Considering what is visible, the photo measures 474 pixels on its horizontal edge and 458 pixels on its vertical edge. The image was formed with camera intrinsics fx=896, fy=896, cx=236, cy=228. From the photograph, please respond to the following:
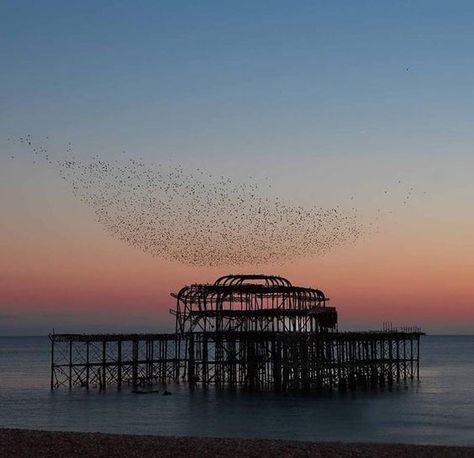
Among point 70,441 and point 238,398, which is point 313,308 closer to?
point 238,398

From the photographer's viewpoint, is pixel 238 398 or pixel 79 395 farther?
pixel 79 395

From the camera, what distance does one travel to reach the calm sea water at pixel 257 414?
46.3 meters

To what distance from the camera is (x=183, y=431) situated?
153 feet

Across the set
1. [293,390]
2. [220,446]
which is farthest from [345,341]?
[220,446]

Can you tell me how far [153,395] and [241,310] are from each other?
985 centimetres

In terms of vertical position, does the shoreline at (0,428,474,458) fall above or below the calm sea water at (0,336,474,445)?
above

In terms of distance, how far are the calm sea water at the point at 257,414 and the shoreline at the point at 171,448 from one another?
14.1 metres

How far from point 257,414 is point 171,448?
26670 millimetres

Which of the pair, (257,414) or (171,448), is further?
(257,414)

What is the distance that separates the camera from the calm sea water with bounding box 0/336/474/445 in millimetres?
46281

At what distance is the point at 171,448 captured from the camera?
27.8 metres

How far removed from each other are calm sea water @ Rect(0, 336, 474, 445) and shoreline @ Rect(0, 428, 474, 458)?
14.1 m

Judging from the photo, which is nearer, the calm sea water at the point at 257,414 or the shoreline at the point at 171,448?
the shoreline at the point at 171,448

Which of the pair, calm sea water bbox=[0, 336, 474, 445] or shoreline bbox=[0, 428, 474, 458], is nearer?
shoreline bbox=[0, 428, 474, 458]
